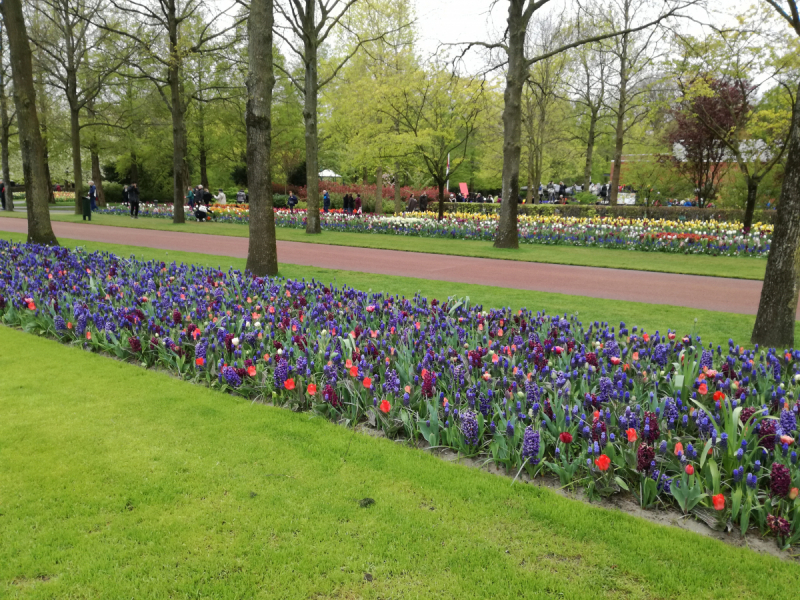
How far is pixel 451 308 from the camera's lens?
635cm

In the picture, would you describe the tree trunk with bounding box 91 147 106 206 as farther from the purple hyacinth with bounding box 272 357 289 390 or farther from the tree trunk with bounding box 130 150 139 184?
the purple hyacinth with bounding box 272 357 289 390

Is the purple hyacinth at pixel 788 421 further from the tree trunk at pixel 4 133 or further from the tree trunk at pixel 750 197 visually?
the tree trunk at pixel 4 133

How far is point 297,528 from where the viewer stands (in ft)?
9.51

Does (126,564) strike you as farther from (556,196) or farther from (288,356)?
(556,196)

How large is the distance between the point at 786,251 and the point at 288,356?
487cm

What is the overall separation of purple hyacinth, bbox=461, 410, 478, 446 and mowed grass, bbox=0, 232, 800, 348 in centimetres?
295

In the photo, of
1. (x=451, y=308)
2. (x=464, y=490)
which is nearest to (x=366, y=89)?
(x=451, y=308)

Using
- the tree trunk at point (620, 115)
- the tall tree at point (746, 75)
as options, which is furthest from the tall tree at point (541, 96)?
the tall tree at point (746, 75)

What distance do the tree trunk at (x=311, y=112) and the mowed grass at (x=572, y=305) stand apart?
28.5 feet

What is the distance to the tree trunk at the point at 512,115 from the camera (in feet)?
49.5

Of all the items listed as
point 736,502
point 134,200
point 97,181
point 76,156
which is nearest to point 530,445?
point 736,502

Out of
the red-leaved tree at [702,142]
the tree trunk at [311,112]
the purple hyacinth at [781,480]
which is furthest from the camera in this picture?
the red-leaved tree at [702,142]

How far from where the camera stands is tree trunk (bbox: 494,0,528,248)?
15094mm

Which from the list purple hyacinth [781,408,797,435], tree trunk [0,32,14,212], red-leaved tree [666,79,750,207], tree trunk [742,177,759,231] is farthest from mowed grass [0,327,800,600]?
tree trunk [0,32,14,212]
